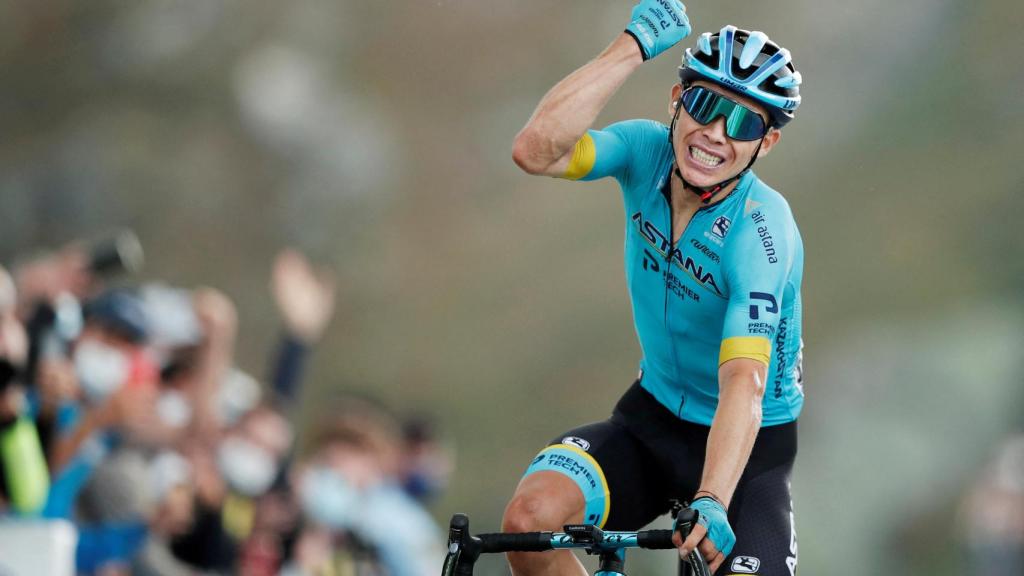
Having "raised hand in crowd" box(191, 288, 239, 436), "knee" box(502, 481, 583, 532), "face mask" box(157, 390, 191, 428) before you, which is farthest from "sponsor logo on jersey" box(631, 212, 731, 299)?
"raised hand in crowd" box(191, 288, 239, 436)

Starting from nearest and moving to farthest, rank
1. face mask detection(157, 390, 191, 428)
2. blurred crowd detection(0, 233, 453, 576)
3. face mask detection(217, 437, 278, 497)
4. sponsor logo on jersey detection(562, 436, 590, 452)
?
1. sponsor logo on jersey detection(562, 436, 590, 452)
2. blurred crowd detection(0, 233, 453, 576)
3. face mask detection(157, 390, 191, 428)
4. face mask detection(217, 437, 278, 497)

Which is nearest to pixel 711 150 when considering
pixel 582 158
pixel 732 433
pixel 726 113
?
pixel 726 113

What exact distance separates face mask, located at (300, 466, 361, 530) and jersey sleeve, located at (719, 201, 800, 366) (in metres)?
5.26

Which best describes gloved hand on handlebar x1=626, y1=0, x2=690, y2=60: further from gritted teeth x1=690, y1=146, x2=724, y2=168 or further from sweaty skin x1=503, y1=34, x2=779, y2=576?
gritted teeth x1=690, y1=146, x2=724, y2=168

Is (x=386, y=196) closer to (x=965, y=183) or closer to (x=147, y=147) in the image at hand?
(x=147, y=147)

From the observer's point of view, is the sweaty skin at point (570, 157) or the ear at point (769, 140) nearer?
the sweaty skin at point (570, 157)

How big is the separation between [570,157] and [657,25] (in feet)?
1.89

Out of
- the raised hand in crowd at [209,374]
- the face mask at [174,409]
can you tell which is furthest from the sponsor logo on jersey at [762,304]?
the raised hand in crowd at [209,374]

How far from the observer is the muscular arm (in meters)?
4.64

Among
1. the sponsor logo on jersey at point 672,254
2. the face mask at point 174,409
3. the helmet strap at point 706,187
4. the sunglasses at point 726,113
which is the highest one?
the sunglasses at point 726,113

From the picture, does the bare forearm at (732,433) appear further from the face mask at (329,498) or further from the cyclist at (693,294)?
the face mask at (329,498)

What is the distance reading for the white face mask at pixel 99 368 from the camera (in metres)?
7.70

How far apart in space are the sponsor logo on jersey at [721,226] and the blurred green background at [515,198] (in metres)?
11.6

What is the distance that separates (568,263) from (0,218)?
7.19 metres
